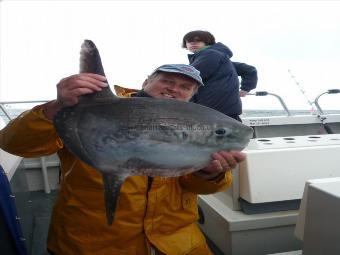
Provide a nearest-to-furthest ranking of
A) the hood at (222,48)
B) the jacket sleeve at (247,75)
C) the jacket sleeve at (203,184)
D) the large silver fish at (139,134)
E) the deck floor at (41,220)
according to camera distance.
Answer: the large silver fish at (139,134) → the jacket sleeve at (203,184) → the deck floor at (41,220) → the hood at (222,48) → the jacket sleeve at (247,75)

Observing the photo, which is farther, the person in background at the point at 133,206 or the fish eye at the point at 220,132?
the person in background at the point at 133,206

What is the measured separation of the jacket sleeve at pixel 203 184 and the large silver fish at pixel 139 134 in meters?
0.60

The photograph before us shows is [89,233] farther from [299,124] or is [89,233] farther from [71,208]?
[299,124]

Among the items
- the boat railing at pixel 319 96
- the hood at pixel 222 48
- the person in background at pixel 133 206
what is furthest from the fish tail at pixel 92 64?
the boat railing at pixel 319 96

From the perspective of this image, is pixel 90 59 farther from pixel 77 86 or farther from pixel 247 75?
pixel 247 75

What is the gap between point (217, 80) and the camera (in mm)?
3496

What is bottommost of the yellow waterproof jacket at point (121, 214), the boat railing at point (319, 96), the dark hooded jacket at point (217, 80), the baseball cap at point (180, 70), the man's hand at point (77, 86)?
the boat railing at point (319, 96)

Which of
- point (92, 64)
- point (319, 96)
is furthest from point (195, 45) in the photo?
point (319, 96)

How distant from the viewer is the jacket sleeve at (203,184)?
1717 mm

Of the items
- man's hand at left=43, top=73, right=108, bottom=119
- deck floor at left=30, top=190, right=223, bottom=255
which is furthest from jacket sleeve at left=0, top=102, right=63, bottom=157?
deck floor at left=30, top=190, right=223, bottom=255

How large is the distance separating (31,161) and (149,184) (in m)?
3.44

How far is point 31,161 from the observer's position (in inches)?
187

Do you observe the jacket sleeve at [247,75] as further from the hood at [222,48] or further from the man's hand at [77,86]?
the man's hand at [77,86]

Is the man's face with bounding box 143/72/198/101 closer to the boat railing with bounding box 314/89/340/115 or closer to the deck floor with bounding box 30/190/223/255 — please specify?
the deck floor with bounding box 30/190/223/255
